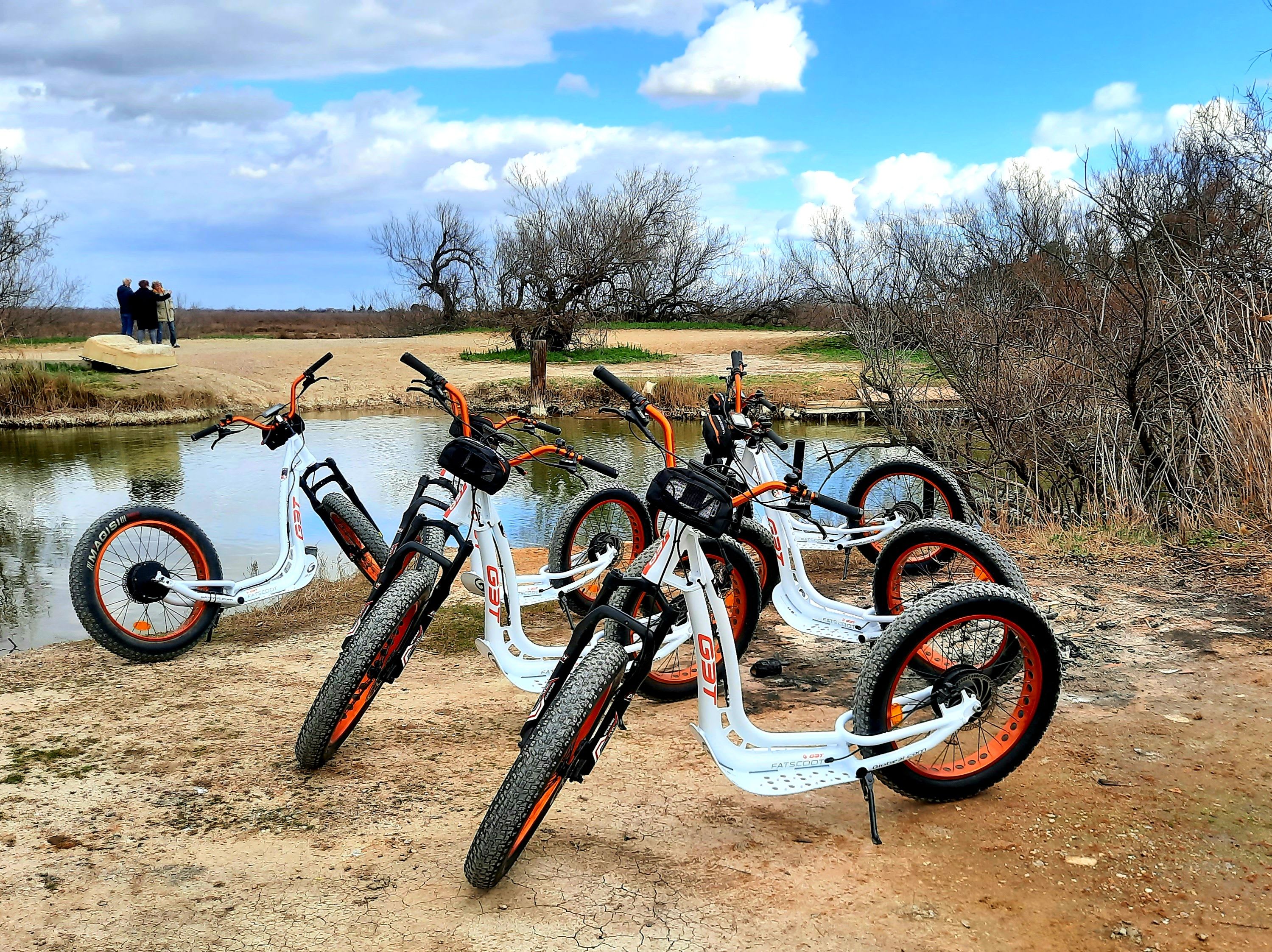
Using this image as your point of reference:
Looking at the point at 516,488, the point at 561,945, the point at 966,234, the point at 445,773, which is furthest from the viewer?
the point at 966,234

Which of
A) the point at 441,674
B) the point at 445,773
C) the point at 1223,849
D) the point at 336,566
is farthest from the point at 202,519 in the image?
the point at 1223,849

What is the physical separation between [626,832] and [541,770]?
68 centimetres

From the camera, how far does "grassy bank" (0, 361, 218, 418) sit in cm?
2044

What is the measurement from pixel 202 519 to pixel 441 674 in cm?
744

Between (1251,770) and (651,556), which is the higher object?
(651,556)

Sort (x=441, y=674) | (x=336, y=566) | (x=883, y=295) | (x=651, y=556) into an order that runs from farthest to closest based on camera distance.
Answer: (x=883, y=295)
(x=336, y=566)
(x=441, y=674)
(x=651, y=556)

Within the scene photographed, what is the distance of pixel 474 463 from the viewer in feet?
13.6

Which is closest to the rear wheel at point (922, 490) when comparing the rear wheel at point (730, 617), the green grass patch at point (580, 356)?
the rear wheel at point (730, 617)

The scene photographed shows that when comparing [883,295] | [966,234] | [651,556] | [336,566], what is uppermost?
[966,234]

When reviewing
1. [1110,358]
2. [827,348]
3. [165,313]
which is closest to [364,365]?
[165,313]

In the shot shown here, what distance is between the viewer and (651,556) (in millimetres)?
3748

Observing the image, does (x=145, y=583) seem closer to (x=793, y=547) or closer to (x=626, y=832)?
(x=626, y=832)

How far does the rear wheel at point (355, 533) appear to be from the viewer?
622 cm

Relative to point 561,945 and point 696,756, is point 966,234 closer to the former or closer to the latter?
point 696,756
